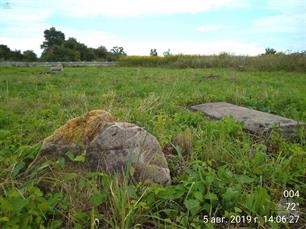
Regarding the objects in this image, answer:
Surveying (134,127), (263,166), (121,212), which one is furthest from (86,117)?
(263,166)

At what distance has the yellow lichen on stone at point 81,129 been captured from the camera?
7.60 feet

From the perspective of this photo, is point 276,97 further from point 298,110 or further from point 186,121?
point 186,121

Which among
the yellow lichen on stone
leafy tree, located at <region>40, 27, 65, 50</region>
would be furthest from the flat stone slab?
leafy tree, located at <region>40, 27, 65, 50</region>

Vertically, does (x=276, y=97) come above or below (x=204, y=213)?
above

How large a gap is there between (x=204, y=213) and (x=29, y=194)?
1.03 metres

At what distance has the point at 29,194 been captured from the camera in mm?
1812

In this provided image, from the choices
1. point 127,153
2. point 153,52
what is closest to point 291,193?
point 127,153

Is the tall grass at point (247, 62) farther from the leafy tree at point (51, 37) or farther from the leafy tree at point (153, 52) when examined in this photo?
the leafy tree at point (51, 37)

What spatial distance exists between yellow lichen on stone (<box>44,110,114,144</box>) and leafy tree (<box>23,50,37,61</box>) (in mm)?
47964

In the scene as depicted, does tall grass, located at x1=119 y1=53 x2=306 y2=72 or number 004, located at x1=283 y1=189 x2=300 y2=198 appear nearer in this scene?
number 004, located at x1=283 y1=189 x2=300 y2=198

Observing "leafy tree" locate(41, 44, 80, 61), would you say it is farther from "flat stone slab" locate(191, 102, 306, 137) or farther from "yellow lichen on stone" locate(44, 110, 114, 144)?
"yellow lichen on stone" locate(44, 110, 114, 144)

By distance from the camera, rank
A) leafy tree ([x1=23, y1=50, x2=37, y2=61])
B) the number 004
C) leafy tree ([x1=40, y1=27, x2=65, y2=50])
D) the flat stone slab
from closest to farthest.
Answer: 1. the number 004
2. the flat stone slab
3. leafy tree ([x1=23, y1=50, x2=37, y2=61])
4. leafy tree ([x1=40, y1=27, x2=65, y2=50])

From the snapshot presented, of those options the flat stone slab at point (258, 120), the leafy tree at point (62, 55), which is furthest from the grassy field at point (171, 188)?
the leafy tree at point (62, 55)

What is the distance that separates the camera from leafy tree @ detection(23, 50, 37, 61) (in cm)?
4670
